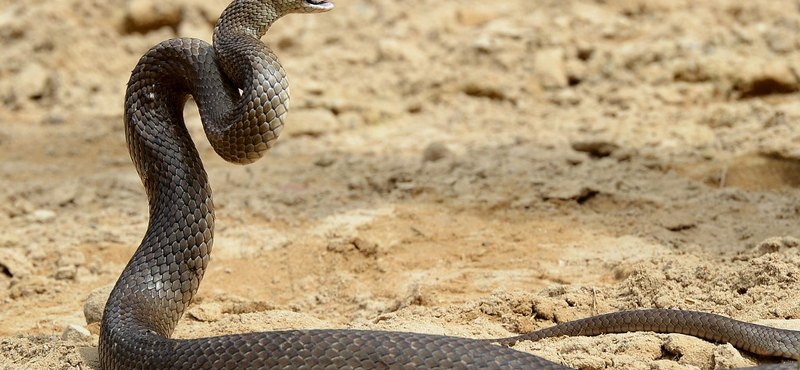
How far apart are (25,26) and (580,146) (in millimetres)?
8422

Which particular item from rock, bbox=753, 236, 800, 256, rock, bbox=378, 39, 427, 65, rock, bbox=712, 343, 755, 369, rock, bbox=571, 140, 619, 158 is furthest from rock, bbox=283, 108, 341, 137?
rock, bbox=712, 343, 755, 369

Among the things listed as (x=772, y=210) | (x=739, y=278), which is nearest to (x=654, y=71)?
(x=772, y=210)

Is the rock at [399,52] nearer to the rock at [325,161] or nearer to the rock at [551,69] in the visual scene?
the rock at [551,69]

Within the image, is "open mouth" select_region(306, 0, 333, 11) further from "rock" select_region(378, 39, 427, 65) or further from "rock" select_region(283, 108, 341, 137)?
"rock" select_region(378, 39, 427, 65)

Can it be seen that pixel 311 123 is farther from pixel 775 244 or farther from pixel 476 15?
pixel 775 244

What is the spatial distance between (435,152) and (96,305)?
413 centimetres

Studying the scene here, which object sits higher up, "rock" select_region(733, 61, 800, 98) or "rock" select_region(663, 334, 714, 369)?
"rock" select_region(663, 334, 714, 369)

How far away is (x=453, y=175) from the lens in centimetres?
790

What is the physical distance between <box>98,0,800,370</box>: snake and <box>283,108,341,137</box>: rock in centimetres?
488

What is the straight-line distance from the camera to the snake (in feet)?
12.1

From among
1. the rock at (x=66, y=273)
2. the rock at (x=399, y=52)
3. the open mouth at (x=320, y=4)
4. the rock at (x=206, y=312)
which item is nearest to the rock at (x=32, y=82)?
the rock at (x=399, y=52)

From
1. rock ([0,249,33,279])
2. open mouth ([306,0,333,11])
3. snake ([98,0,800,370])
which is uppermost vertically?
open mouth ([306,0,333,11])

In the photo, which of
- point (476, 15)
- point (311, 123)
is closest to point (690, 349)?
point (311, 123)

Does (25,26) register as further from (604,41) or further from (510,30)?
(604,41)
